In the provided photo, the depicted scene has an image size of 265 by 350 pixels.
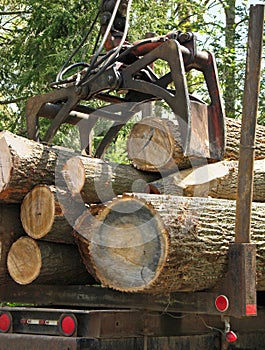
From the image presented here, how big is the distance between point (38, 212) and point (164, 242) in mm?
1134

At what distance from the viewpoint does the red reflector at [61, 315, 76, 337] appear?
16.6ft

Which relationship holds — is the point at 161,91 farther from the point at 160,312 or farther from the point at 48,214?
the point at 160,312

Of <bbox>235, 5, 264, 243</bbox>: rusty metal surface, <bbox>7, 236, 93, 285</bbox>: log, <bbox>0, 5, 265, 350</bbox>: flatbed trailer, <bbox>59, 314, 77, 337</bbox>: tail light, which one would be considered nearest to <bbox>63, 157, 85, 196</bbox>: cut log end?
<bbox>7, 236, 93, 285</bbox>: log

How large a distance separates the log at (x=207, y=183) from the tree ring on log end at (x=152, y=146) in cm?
18

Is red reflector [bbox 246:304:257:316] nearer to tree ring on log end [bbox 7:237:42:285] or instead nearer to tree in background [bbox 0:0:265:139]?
tree ring on log end [bbox 7:237:42:285]

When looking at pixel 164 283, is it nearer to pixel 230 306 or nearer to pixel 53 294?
pixel 230 306

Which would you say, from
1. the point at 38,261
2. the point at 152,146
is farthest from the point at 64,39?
the point at 38,261

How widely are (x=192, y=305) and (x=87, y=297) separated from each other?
838 mm

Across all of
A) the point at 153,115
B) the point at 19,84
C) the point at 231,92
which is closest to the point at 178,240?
the point at 153,115

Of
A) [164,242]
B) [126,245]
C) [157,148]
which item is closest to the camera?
[164,242]

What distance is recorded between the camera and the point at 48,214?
16.6 ft

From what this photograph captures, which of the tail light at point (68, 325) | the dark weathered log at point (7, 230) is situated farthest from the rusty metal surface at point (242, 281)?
the dark weathered log at point (7, 230)

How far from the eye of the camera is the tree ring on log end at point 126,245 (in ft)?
15.0

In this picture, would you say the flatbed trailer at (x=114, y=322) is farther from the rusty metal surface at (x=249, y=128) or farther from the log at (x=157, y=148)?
the log at (x=157, y=148)
